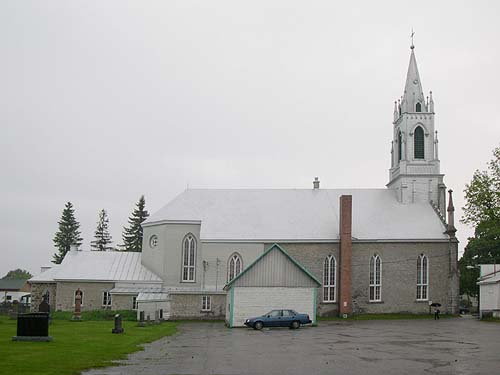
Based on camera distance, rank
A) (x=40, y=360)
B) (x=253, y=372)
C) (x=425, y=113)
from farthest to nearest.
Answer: (x=425, y=113) < (x=40, y=360) < (x=253, y=372)

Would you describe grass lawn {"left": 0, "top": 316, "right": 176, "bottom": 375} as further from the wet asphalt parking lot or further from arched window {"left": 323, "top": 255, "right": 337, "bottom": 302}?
arched window {"left": 323, "top": 255, "right": 337, "bottom": 302}

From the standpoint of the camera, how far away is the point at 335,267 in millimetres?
55688

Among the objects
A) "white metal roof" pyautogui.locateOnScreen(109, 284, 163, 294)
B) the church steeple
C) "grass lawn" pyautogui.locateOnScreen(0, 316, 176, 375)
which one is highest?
the church steeple

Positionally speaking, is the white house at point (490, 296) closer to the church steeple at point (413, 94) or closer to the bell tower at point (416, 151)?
the bell tower at point (416, 151)

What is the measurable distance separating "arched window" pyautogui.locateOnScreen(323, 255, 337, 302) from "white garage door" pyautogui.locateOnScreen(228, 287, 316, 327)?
376 inches

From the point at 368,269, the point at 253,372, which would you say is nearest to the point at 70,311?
the point at 368,269

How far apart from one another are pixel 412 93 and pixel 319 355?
44.3 metres

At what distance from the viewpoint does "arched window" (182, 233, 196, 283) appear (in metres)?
56.4

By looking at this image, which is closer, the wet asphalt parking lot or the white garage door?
the wet asphalt parking lot

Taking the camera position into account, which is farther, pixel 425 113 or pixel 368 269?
pixel 425 113

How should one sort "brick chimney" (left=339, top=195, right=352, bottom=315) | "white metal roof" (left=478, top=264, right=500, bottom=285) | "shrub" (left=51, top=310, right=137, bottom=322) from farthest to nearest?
"brick chimney" (left=339, top=195, right=352, bottom=315)
"white metal roof" (left=478, top=264, right=500, bottom=285)
"shrub" (left=51, top=310, right=137, bottom=322)

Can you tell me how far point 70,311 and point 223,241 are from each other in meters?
13.5

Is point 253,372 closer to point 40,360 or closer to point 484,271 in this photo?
point 40,360

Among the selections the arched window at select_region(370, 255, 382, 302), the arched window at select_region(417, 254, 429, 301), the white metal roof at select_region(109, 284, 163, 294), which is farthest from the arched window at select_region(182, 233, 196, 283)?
the arched window at select_region(417, 254, 429, 301)
